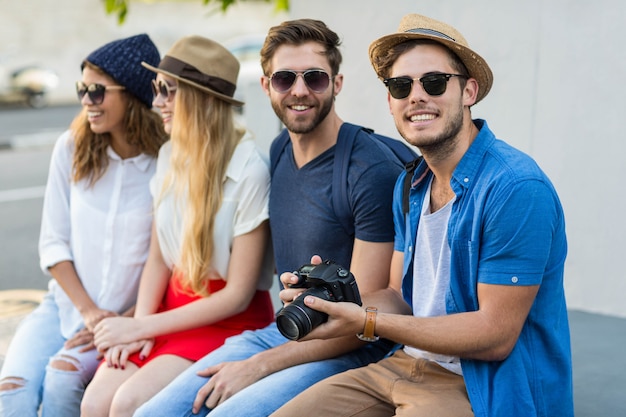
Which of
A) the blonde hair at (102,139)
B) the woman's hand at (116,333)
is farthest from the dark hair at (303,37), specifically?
the woman's hand at (116,333)

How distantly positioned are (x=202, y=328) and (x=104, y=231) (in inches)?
26.6

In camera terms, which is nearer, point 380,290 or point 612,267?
point 380,290

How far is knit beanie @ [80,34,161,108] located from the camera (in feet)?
12.2

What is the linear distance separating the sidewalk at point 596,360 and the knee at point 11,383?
0.96 meters

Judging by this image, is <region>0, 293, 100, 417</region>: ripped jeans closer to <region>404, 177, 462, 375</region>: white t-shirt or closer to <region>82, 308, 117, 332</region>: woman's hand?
<region>82, 308, 117, 332</region>: woman's hand

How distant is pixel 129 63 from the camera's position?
3760mm

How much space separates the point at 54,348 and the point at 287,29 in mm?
1734

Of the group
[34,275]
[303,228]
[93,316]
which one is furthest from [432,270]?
[34,275]

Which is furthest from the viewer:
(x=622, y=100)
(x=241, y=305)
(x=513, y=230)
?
(x=622, y=100)

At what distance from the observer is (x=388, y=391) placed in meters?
2.72

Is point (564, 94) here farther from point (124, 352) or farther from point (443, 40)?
point (124, 352)

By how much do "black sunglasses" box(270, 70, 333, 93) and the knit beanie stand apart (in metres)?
0.87

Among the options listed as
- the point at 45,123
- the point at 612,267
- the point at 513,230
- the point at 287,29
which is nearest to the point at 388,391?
the point at 513,230

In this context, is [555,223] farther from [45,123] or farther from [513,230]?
[45,123]
